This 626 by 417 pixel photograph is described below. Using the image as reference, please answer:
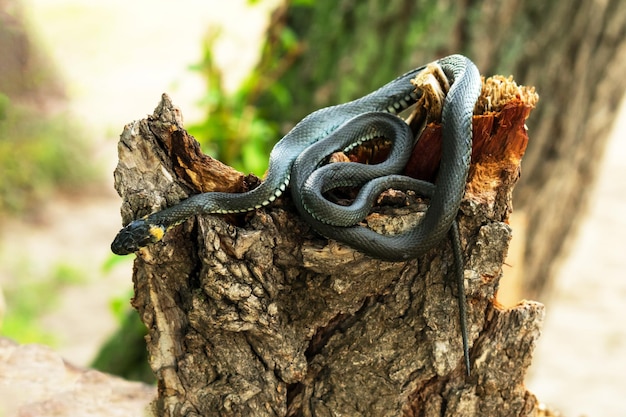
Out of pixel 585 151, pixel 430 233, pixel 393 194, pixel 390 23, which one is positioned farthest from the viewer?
pixel 585 151

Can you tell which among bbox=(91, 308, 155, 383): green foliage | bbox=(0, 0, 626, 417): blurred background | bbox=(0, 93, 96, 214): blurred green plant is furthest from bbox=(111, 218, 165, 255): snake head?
bbox=(0, 93, 96, 214): blurred green plant

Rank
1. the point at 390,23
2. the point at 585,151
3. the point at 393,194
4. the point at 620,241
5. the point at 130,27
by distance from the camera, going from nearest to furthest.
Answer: the point at 393,194
the point at 390,23
the point at 585,151
the point at 620,241
the point at 130,27

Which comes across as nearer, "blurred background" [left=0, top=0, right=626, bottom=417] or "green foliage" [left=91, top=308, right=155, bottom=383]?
"blurred background" [left=0, top=0, right=626, bottom=417]

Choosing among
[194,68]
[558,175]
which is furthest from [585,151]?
[194,68]

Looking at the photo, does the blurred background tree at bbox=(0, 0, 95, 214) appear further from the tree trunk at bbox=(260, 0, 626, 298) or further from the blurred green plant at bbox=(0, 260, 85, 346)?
the tree trunk at bbox=(260, 0, 626, 298)

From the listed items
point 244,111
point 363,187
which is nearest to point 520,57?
point 244,111

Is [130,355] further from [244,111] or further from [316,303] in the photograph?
[316,303]

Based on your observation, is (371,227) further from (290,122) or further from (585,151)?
(585,151)
